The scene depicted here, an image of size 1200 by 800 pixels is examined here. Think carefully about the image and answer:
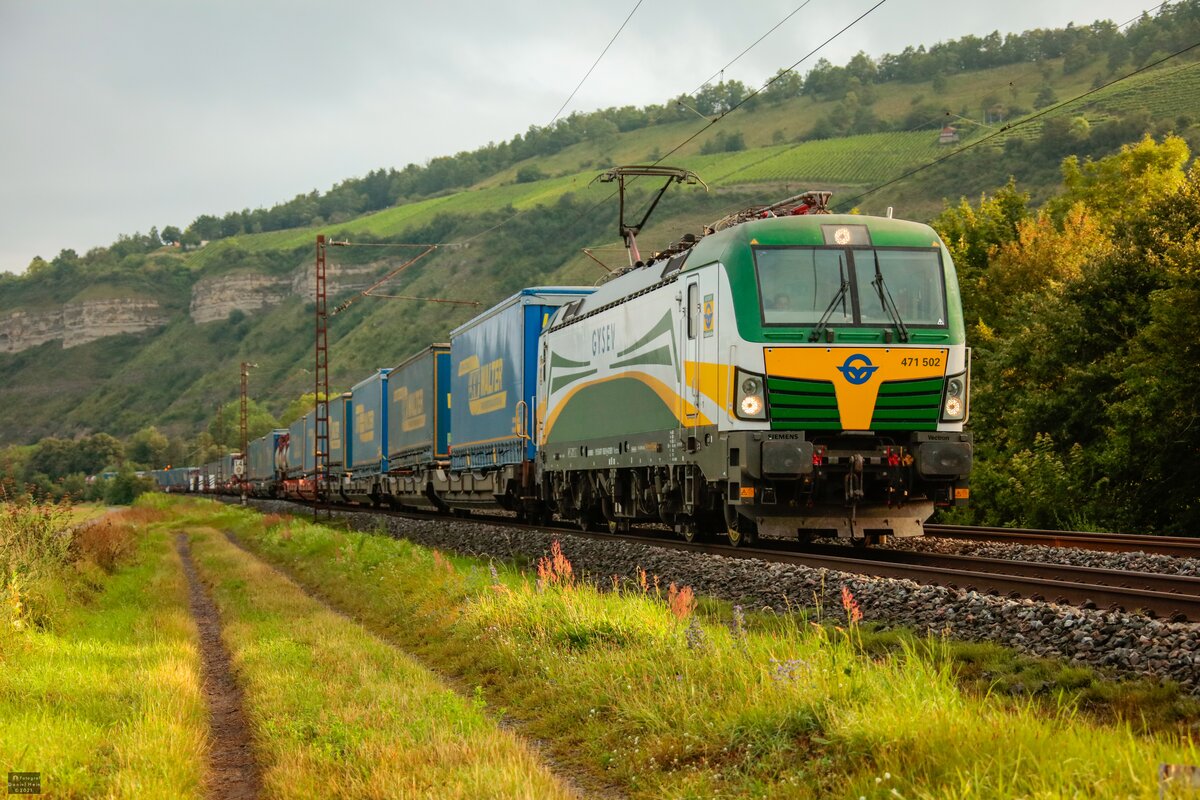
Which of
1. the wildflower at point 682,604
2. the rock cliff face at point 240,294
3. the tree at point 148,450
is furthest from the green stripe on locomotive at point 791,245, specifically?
the rock cliff face at point 240,294

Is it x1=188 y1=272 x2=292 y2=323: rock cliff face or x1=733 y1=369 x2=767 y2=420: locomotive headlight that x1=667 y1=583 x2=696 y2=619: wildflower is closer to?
x1=733 y1=369 x2=767 y2=420: locomotive headlight

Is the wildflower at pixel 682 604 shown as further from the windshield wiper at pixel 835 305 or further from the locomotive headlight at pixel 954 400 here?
the locomotive headlight at pixel 954 400

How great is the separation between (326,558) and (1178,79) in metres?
93.6

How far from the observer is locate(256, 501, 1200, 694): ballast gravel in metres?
7.34

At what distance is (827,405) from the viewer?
14.0 metres

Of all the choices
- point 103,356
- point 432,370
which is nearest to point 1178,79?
point 432,370

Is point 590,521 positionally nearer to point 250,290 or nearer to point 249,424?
point 249,424

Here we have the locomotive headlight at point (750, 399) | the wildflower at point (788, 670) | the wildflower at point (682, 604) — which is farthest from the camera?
the locomotive headlight at point (750, 399)

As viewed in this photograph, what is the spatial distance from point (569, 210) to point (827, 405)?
135 meters

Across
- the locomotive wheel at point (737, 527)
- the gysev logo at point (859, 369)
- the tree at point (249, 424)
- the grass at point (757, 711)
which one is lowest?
the grass at point (757, 711)

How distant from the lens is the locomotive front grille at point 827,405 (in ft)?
45.8

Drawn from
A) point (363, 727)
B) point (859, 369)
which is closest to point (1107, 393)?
point (859, 369)

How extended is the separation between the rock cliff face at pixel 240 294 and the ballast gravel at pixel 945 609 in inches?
7454

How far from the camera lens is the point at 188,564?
27156mm
